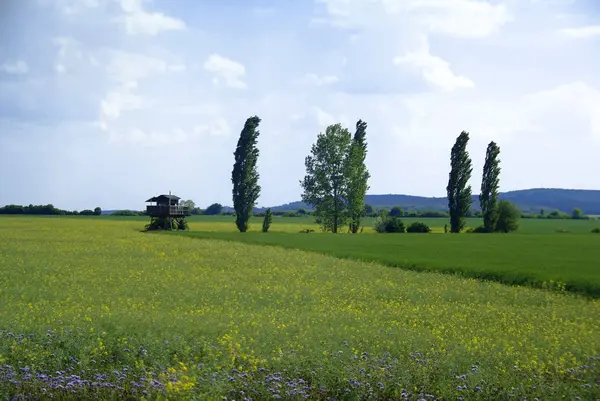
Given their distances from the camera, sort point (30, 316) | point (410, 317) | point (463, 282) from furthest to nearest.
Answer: point (463, 282) → point (410, 317) → point (30, 316)

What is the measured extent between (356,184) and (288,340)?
84032mm

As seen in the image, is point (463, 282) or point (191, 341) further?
point (463, 282)

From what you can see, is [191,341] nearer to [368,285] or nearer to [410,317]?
[410,317]

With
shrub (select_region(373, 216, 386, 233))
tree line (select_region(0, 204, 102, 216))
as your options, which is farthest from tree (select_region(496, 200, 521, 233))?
tree line (select_region(0, 204, 102, 216))

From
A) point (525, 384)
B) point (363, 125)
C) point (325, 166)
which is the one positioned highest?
point (363, 125)

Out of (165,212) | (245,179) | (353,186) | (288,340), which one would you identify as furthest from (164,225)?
(288,340)

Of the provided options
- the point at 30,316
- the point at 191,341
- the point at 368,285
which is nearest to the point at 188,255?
the point at 368,285

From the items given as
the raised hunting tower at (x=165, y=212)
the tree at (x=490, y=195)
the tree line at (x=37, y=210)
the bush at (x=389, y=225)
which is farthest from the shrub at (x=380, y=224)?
the tree line at (x=37, y=210)

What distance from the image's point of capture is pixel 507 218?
101000 mm

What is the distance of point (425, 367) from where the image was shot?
14.2 m

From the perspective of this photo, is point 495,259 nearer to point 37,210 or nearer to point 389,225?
point 389,225

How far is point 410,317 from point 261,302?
5786mm

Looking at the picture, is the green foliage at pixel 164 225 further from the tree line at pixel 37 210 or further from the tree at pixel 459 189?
the tree line at pixel 37 210

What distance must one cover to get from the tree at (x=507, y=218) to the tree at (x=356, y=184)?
71.7 ft
